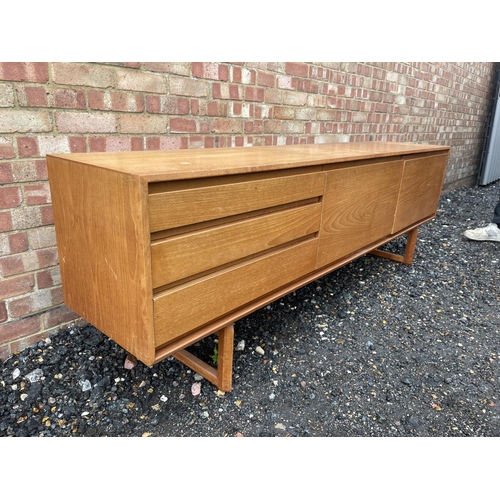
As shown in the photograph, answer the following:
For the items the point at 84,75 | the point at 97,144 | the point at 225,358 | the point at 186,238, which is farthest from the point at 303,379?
the point at 84,75

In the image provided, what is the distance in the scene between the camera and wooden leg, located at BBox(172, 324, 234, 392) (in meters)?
1.51

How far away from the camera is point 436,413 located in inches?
61.1

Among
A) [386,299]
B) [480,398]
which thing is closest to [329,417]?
[480,398]

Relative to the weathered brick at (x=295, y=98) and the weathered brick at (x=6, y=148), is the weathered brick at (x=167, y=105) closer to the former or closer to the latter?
the weathered brick at (x=6, y=148)

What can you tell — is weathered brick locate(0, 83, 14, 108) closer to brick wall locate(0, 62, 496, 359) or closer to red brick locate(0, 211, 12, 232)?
brick wall locate(0, 62, 496, 359)

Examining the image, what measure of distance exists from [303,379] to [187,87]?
1.55 metres

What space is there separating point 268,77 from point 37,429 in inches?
89.9

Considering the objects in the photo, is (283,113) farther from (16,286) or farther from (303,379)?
(16,286)

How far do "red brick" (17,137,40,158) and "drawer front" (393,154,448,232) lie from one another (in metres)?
1.88

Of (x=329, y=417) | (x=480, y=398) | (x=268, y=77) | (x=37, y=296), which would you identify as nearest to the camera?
→ (x=329, y=417)

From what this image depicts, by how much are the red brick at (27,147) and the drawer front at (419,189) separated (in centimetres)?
188

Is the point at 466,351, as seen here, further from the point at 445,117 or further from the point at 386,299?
the point at 445,117

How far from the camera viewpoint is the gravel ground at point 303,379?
1.46 meters

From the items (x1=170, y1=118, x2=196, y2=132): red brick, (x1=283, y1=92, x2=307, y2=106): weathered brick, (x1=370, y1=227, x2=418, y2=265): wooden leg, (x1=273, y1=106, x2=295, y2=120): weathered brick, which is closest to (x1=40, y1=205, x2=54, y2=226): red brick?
(x1=170, y1=118, x2=196, y2=132): red brick
